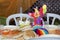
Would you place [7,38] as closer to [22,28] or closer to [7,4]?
[22,28]

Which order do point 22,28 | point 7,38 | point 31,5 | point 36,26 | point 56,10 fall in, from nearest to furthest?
1. point 7,38
2. point 36,26
3. point 22,28
4. point 56,10
5. point 31,5

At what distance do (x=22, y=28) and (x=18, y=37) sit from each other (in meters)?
0.37

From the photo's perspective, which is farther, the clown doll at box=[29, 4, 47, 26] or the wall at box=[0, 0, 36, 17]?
the wall at box=[0, 0, 36, 17]

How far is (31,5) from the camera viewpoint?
3.64 m

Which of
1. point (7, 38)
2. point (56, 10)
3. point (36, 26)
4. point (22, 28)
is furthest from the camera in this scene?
point (56, 10)

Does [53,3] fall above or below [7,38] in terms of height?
above

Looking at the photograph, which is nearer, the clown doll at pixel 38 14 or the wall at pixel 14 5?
the clown doll at pixel 38 14

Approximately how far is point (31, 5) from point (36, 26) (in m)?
1.95

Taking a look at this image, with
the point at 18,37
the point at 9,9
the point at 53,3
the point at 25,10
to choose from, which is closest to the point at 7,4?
the point at 9,9

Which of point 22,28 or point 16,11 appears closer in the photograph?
point 22,28

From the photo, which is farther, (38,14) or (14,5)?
(14,5)

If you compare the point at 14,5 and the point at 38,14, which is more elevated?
the point at 14,5

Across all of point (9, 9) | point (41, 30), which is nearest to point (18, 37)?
point (41, 30)

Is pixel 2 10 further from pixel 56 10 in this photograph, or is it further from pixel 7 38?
pixel 7 38
